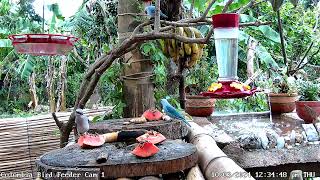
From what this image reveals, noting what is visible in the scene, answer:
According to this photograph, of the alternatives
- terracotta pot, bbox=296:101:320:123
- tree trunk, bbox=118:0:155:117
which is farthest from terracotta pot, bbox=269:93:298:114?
tree trunk, bbox=118:0:155:117

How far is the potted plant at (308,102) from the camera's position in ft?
10.8

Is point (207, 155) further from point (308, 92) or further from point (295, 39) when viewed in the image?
point (295, 39)

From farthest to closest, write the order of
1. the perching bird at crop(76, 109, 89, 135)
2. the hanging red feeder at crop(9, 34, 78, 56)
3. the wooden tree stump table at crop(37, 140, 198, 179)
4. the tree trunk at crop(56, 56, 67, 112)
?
the tree trunk at crop(56, 56, 67, 112)
the perching bird at crop(76, 109, 89, 135)
the hanging red feeder at crop(9, 34, 78, 56)
the wooden tree stump table at crop(37, 140, 198, 179)

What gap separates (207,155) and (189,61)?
0.91 m

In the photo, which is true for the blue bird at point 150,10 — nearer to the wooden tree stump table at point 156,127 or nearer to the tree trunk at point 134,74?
the tree trunk at point 134,74

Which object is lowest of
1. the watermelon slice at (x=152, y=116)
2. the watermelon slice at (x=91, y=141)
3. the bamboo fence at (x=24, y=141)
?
the bamboo fence at (x=24, y=141)

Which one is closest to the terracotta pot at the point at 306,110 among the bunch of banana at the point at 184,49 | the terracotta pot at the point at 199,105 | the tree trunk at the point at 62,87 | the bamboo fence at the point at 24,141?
the terracotta pot at the point at 199,105

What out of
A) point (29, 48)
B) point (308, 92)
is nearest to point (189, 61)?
point (29, 48)

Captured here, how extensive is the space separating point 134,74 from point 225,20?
1023 mm

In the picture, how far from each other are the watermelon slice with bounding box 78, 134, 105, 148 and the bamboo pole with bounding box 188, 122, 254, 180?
19.8 inches

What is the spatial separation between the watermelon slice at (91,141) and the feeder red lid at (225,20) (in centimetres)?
75

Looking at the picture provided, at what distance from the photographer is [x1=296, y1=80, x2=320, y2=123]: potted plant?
329 cm

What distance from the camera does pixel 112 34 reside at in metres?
4.45

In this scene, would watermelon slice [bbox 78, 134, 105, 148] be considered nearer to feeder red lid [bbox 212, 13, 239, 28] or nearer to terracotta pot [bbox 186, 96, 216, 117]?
feeder red lid [bbox 212, 13, 239, 28]
